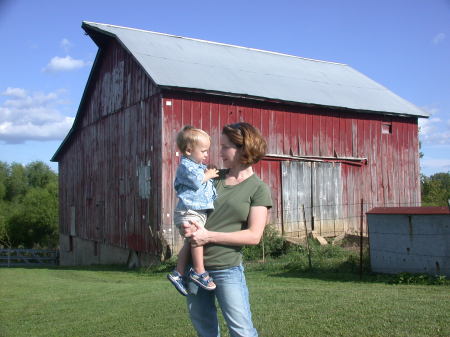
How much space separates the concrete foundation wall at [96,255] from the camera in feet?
57.9

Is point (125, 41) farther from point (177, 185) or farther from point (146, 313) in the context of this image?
point (177, 185)

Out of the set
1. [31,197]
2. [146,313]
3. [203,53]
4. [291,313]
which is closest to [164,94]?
[203,53]

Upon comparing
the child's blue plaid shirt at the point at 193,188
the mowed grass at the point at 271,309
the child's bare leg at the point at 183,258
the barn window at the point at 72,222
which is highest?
the child's blue plaid shirt at the point at 193,188

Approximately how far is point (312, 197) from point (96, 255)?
29.3 ft

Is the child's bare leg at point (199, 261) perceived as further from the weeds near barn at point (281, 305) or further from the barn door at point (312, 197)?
the barn door at point (312, 197)

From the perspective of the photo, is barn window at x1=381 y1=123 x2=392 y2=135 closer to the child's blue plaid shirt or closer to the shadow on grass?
the shadow on grass

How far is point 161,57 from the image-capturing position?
17.6 metres

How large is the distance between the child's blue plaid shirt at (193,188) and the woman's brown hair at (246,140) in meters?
0.30

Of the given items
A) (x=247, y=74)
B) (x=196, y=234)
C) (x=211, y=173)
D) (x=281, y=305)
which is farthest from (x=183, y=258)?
(x=247, y=74)

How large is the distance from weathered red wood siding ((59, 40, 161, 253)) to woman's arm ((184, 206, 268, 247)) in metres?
12.3

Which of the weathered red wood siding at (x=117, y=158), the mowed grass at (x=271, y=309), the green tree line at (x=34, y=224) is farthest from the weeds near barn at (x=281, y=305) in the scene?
the green tree line at (x=34, y=224)

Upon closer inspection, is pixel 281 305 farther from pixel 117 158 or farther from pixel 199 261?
pixel 117 158

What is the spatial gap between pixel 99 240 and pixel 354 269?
12276mm

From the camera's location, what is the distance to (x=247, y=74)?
61.3 feet
